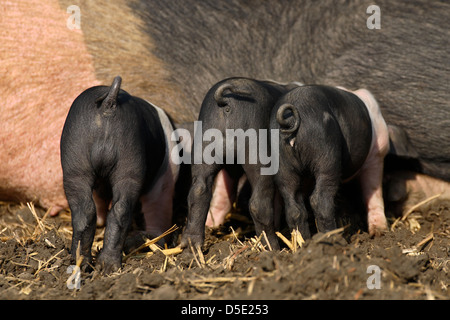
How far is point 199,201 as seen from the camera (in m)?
2.79

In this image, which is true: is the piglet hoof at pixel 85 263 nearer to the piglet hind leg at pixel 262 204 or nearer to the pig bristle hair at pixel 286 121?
the piglet hind leg at pixel 262 204

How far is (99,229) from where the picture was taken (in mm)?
3520

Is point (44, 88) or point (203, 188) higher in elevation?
point (44, 88)

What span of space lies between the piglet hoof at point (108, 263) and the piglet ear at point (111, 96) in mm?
627

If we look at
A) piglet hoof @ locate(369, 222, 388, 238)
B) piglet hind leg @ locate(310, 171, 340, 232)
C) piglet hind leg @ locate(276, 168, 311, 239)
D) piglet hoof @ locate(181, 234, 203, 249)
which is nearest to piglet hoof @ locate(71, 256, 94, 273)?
piglet hoof @ locate(181, 234, 203, 249)

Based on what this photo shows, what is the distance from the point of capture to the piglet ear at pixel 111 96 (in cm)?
279

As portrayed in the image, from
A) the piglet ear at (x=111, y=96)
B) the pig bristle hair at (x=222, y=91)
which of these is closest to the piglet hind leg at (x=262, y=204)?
the pig bristle hair at (x=222, y=91)

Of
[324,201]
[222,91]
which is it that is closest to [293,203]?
[324,201]

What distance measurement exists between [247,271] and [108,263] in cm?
63

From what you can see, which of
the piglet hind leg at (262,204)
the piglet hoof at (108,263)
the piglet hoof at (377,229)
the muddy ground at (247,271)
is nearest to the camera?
the muddy ground at (247,271)

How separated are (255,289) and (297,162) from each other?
2.55 ft

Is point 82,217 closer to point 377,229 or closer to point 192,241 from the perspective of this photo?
point 192,241
